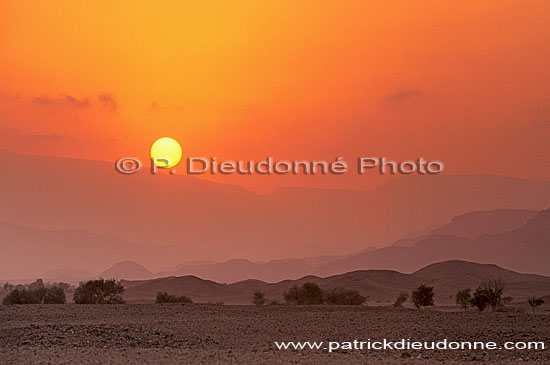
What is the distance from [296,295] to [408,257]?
464 ft

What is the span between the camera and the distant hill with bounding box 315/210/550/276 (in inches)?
6388

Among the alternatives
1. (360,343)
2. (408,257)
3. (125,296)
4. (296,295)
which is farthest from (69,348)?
(408,257)

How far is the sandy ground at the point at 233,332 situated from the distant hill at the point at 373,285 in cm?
5107

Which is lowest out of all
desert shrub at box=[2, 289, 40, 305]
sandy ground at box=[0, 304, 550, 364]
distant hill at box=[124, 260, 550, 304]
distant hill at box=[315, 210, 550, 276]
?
sandy ground at box=[0, 304, 550, 364]

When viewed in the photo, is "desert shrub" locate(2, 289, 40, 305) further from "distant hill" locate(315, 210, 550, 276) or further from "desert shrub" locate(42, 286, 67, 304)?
"distant hill" locate(315, 210, 550, 276)

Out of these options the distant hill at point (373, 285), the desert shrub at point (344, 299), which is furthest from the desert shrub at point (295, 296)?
the distant hill at point (373, 285)

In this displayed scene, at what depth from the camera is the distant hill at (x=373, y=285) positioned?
92.4 m

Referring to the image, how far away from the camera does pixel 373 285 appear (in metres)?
97.4

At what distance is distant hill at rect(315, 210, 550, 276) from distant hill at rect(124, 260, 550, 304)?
34.4m

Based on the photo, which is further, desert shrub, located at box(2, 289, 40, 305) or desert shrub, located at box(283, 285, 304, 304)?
desert shrub, located at box(283, 285, 304, 304)

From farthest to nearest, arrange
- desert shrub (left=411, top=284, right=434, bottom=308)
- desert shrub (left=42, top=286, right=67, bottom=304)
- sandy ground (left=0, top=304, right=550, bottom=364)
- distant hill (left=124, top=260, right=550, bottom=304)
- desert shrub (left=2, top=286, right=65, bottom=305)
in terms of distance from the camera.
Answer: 1. distant hill (left=124, top=260, right=550, bottom=304)
2. desert shrub (left=411, top=284, right=434, bottom=308)
3. desert shrub (left=2, top=286, right=65, bottom=305)
4. desert shrub (left=42, top=286, right=67, bottom=304)
5. sandy ground (left=0, top=304, right=550, bottom=364)

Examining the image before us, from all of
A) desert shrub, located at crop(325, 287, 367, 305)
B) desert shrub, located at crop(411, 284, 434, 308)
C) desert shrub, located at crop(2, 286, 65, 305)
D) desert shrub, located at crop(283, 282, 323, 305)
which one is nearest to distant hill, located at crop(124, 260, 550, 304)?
desert shrub, located at crop(325, 287, 367, 305)

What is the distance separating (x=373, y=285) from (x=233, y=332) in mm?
71241

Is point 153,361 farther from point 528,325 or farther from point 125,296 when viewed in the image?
point 125,296
